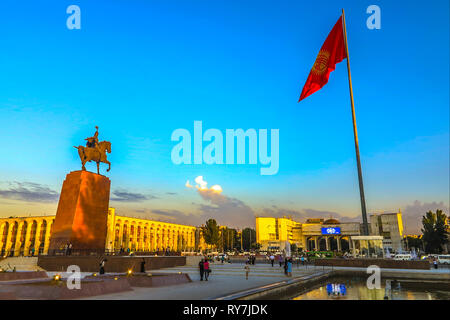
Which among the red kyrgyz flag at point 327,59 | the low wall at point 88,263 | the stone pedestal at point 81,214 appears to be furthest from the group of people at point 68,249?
the red kyrgyz flag at point 327,59

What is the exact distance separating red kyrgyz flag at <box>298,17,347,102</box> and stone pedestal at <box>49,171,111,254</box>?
18284 mm

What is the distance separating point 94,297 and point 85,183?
15802mm

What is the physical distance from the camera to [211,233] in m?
83.4

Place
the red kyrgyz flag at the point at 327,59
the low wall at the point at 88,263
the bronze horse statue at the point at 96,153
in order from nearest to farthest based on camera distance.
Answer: the red kyrgyz flag at the point at 327,59, the low wall at the point at 88,263, the bronze horse statue at the point at 96,153

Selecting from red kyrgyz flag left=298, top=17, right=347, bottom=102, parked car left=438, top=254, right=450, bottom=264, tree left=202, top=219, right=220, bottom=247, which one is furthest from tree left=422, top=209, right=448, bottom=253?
red kyrgyz flag left=298, top=17, right=347, bottom=102

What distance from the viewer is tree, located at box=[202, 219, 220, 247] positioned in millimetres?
82938

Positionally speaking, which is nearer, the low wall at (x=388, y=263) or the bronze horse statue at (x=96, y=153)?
the low wall at (x=388, y=263)

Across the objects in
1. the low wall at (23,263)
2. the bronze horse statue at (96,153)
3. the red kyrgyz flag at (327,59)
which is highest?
the red kyrgyz flag at (327,59)

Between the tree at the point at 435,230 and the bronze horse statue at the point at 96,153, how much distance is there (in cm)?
7117

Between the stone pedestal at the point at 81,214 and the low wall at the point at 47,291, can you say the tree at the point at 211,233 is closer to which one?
the stone pedestal at the point at 81,214

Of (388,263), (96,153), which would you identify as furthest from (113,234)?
(388,263)

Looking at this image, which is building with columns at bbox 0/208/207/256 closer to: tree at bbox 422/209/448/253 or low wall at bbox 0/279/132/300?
low wall at bbox 0/279/132/300

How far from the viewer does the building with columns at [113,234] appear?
8000cm
